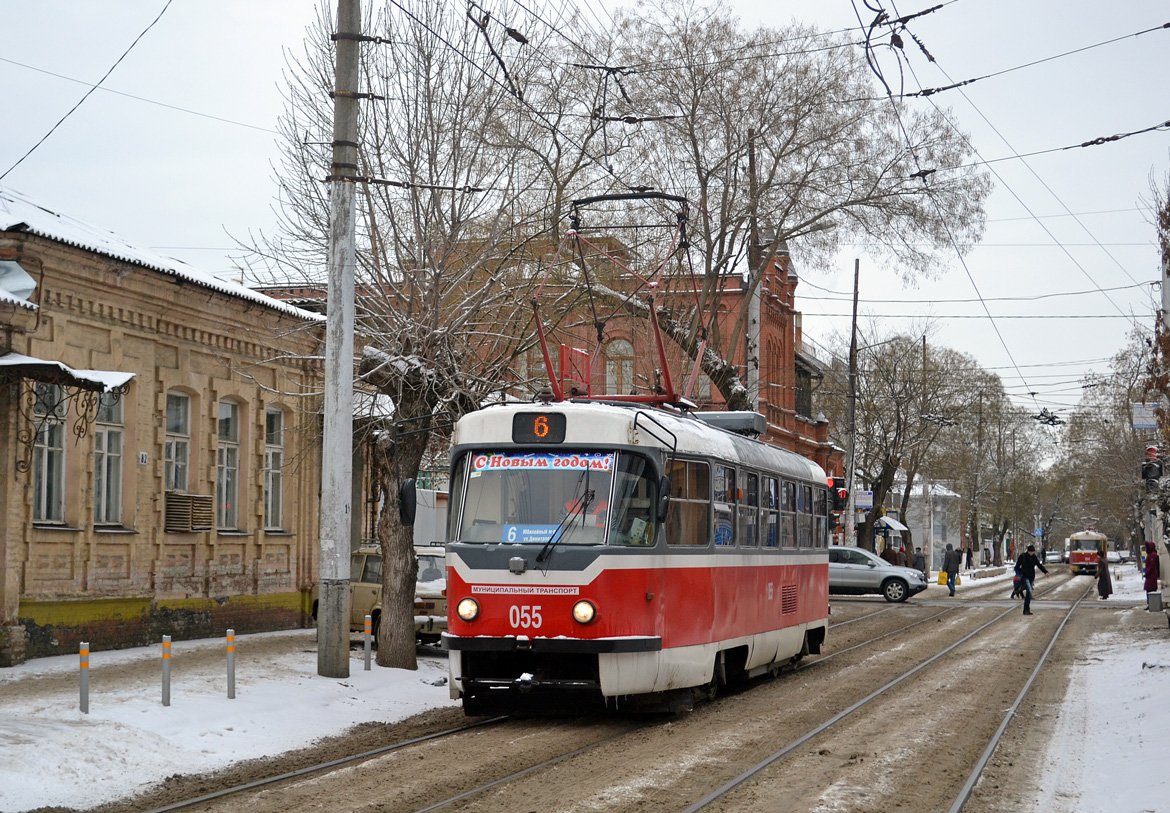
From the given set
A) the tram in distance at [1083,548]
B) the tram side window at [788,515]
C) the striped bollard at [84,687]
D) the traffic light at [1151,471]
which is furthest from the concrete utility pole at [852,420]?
the tram in distance at [1083,548]

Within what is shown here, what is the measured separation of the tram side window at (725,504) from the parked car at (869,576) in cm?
2594

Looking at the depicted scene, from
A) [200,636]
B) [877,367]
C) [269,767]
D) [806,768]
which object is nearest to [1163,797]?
[806,768]

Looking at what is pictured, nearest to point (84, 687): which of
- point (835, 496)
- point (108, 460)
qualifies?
point (108, 460)

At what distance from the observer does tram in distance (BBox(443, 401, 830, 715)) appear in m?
12.2

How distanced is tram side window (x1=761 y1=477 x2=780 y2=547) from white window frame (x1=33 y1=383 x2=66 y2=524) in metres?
9.39

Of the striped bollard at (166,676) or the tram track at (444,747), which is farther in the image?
the striped bollard at (166,676)

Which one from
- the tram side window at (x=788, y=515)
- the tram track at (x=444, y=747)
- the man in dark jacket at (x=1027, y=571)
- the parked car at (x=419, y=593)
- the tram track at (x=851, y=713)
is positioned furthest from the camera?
the man in dark jacket at (x=1027, y=571)

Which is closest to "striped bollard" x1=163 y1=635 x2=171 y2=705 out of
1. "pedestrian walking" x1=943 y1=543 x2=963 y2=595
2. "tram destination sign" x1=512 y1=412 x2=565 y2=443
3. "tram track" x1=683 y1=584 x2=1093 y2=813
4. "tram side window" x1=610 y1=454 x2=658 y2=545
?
"tram destination sign" x1=512 y1=412 x2=565 y2=443

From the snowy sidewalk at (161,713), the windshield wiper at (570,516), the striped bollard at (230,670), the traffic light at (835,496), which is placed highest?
the traffic light at (835,496)

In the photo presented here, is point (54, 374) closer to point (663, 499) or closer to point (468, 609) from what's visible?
point (468, 609)

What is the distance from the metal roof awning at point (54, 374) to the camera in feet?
52.8

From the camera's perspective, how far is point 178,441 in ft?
70.8

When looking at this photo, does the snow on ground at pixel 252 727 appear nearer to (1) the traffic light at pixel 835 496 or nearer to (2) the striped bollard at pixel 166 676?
(2) the striped bollard at pixel 166 676

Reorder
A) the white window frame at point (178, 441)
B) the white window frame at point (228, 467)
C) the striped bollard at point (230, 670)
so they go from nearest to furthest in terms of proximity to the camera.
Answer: the striped bollard at point (230, 670)
the white window frame at point (178, 441)
the white window frame at point (228, 467)
